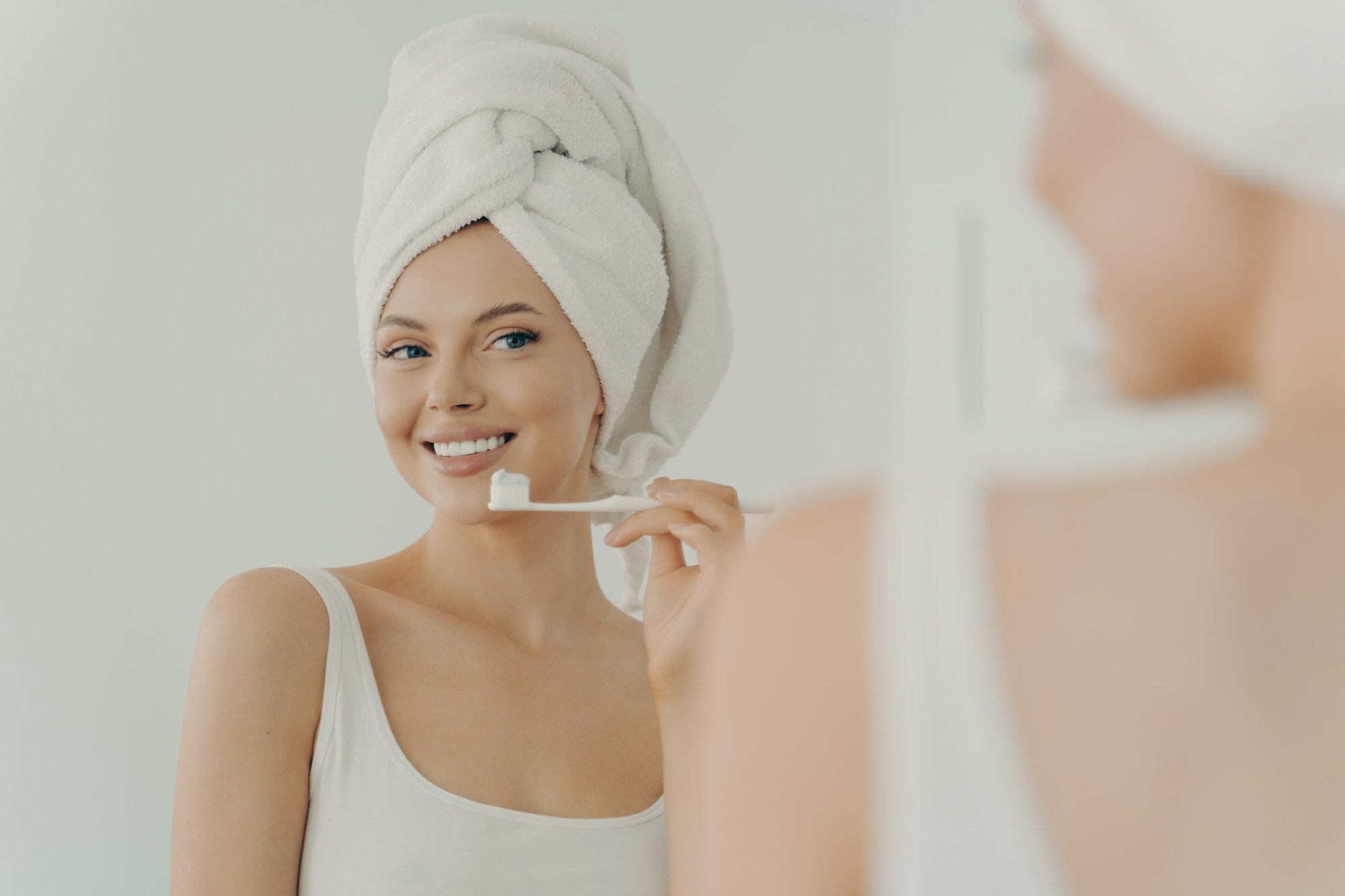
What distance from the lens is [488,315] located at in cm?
121

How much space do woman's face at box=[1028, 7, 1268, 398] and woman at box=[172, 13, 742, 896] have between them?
67cm

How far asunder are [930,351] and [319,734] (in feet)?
2.44

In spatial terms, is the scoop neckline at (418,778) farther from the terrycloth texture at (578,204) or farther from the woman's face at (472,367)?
the terrycloth texture at (578,204)

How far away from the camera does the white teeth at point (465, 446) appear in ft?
3.94

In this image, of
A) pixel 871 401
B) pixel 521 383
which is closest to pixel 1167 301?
pixel 521 383

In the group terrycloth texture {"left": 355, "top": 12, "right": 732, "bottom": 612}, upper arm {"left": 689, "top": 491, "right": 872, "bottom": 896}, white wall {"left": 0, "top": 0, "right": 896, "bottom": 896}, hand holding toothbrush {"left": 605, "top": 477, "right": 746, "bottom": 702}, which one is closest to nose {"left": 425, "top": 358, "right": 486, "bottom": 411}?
terrycloth texture {"left": 355, "top": 12, "right": 732, "bottom": 612}

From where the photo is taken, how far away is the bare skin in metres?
1.06

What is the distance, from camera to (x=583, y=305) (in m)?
1.25

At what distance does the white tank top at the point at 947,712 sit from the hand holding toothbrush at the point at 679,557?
67 cm

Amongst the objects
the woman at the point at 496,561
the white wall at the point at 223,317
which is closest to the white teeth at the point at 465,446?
the woman at the point at 496,561

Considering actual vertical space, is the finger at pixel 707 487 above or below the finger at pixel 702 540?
above

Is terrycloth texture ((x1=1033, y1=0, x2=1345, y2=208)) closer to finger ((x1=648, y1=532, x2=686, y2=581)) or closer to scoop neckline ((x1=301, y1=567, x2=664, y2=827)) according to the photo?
finger ((x1=648, y1=532, x2=686, y2=581))

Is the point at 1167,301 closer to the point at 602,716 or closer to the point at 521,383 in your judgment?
the point at 521,383

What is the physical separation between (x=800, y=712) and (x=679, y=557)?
2.45ft
